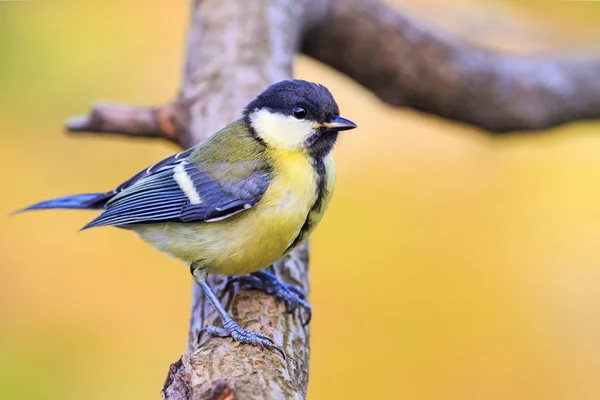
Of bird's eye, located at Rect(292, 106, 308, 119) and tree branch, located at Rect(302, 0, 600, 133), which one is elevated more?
tree branch, located at Rect(302, 0, 600, 133)

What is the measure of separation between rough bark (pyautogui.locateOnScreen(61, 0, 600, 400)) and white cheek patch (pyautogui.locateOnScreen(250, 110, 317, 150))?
1.03 ft

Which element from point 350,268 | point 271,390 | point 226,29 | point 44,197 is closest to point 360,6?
point 226,29

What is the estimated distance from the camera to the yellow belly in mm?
1401

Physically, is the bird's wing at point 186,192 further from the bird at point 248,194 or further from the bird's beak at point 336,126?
the bird's beak at point 336,126

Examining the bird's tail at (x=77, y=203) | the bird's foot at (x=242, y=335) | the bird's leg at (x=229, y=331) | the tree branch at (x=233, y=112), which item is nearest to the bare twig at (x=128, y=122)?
the tree branch at (x=233, y=112)

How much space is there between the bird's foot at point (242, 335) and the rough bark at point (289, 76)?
0.02 metres

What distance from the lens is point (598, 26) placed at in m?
3.58

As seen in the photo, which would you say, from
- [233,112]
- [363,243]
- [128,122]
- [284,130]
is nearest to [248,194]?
[284,130]

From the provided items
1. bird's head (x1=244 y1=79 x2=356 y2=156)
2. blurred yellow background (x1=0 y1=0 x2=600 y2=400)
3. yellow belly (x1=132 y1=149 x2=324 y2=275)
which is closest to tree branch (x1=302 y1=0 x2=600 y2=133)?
blurred yellow background (x1=0 y1=0 x2=600 y2=400)

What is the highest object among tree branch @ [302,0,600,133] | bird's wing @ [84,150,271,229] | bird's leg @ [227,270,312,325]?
tree branch @ [302,0,600,133]

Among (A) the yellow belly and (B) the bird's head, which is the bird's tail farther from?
(B) the bird's head

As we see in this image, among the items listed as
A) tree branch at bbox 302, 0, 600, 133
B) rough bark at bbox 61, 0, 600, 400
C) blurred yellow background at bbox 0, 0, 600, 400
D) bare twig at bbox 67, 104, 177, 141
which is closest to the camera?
rough bark at bbox 61, 0, 600, 400

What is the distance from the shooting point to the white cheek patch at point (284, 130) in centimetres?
150

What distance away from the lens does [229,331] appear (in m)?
1.31
